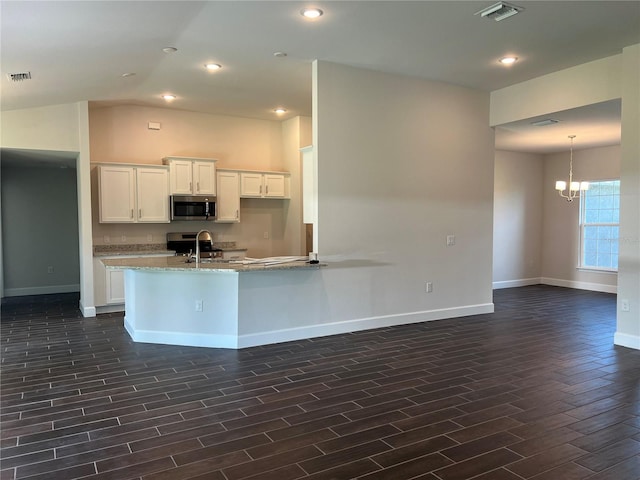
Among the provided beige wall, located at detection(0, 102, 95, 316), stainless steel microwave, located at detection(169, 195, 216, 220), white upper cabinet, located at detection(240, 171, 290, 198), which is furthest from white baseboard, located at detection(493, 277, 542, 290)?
beige wall, located at detection(0, 102, 95, 316)

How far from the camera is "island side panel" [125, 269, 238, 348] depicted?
15.6ft

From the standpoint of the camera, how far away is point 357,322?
216 inches

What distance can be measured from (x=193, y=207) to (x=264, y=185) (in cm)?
131

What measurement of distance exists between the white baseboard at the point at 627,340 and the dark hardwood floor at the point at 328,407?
10 cm

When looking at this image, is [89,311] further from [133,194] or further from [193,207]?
[193,207]

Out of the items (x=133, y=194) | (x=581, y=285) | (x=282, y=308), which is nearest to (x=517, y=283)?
(x=581, y=285)

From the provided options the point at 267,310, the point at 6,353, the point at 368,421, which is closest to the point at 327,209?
the point at 267,310

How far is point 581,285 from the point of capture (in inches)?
356

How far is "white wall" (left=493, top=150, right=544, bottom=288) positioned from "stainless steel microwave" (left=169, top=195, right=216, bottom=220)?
18.0 feet

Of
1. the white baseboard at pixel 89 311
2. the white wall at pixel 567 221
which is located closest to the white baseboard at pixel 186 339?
the white baseboard at pixel 89 311

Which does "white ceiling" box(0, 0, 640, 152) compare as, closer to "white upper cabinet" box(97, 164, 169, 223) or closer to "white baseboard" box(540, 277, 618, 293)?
"white upper cabinet" box(97, 164, 169, 223)

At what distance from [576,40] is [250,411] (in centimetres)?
459

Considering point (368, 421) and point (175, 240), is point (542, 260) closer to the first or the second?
point (175, 240)

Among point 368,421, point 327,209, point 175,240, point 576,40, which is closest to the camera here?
point 368,421
